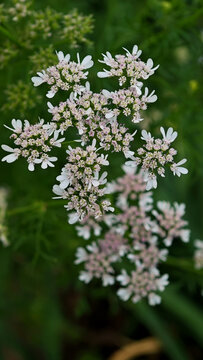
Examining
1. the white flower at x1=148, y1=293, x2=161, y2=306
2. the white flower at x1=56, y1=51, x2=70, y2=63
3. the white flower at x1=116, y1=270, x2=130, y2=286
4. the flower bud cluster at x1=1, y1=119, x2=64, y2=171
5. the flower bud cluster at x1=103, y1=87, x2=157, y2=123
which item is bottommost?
the white flower at x1=148, y1=293, x2=161, y2=306

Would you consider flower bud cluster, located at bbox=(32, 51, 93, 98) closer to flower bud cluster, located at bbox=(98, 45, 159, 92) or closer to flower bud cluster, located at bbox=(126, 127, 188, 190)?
flower bud cluster, located at bbox=(98, 45, 159, 92)

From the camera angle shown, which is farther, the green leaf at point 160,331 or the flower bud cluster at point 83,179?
the green leaf at point 160,331

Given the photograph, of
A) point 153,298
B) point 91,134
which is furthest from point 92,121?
point 153,298

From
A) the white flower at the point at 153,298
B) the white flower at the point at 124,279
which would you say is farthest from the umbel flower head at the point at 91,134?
the white flower at the point at 153,298

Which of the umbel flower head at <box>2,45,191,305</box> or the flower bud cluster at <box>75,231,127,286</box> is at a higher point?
the umbel flower head at <box>2,45,191,305</box>

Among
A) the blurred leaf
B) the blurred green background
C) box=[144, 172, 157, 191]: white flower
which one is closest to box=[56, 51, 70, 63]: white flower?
the blurred green background

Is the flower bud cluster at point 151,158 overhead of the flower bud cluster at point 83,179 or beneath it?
overhead

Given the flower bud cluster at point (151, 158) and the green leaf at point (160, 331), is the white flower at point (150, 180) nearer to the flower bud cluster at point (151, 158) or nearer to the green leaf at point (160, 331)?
the flower bud cluster at point (151, 158)
